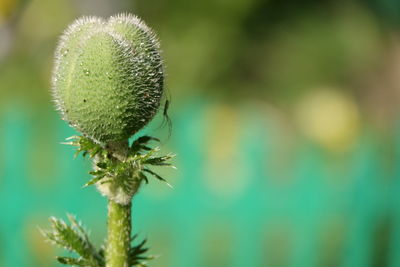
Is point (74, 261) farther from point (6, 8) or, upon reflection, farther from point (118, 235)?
point (6, 8)

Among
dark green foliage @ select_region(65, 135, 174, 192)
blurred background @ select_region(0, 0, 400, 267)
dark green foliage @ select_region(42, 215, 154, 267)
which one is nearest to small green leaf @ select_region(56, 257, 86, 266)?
dark green foliage @ select_region(42, 215, 154, 267)

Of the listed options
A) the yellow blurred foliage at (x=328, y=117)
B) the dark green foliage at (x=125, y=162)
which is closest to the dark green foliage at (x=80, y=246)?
the dark green foliage at (x=125, y=162)

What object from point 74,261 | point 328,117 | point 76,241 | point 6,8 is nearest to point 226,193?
point 328,117

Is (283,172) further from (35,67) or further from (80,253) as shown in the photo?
(80,253)

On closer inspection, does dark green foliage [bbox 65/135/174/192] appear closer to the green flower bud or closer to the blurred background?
the green flower bud

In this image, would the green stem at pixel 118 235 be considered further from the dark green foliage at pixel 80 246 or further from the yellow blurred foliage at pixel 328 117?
the yellow blurred foliage at pixel 328 117

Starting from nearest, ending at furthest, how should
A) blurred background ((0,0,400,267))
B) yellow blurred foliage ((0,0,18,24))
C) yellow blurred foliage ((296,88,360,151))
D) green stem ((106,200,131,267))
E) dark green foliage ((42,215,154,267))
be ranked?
green stem ((106,200,131,267)) < dark green foliage ((42,215,154,267)) < yellow blurred foliage ((0,0,18,24)) < blurred background ((0,0,400,267)) < yellow blurred foliage ((296,88,360,151))

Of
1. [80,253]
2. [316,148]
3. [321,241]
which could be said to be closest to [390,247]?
[321,241]
